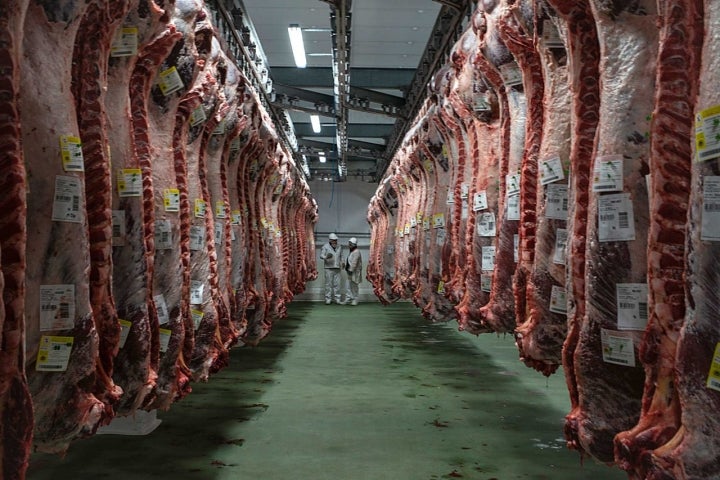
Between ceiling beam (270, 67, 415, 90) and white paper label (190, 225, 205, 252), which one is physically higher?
ceiling beam (270, 67, 415, 90)

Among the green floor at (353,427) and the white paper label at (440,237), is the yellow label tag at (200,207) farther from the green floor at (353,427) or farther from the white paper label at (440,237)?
the white paper label at (440,237)

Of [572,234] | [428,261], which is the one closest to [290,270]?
[428,261]

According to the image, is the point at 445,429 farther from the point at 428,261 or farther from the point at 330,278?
the point at 330,278

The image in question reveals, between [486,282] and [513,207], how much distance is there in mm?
935

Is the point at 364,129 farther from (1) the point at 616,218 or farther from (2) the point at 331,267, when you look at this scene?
(1) the point at 616,218

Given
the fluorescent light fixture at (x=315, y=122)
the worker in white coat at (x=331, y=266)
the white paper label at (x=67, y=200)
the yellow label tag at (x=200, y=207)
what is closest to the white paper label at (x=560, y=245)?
the white paper label at (x=67, y=200)

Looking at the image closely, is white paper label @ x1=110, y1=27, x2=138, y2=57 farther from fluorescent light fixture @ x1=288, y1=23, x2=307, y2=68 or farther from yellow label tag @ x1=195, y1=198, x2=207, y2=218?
fluorescent light fixture @ x1=288, y1=23, x2=307, y2=68

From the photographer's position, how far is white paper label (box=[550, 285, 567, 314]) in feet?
12.7

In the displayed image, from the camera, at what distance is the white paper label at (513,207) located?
480 cm

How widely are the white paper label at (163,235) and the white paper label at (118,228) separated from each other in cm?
67

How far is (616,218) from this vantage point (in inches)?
115

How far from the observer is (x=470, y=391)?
8.33 meters

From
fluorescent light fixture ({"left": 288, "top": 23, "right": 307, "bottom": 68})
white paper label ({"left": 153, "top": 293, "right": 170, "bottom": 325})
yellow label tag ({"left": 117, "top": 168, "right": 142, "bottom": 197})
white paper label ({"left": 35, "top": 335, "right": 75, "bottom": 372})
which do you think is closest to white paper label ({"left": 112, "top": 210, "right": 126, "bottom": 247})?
yellow label tag ({"left": 117, "top": 168, "right": 142, "bottom": 197})

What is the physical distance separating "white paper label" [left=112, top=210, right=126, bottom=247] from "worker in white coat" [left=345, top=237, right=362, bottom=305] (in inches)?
780
